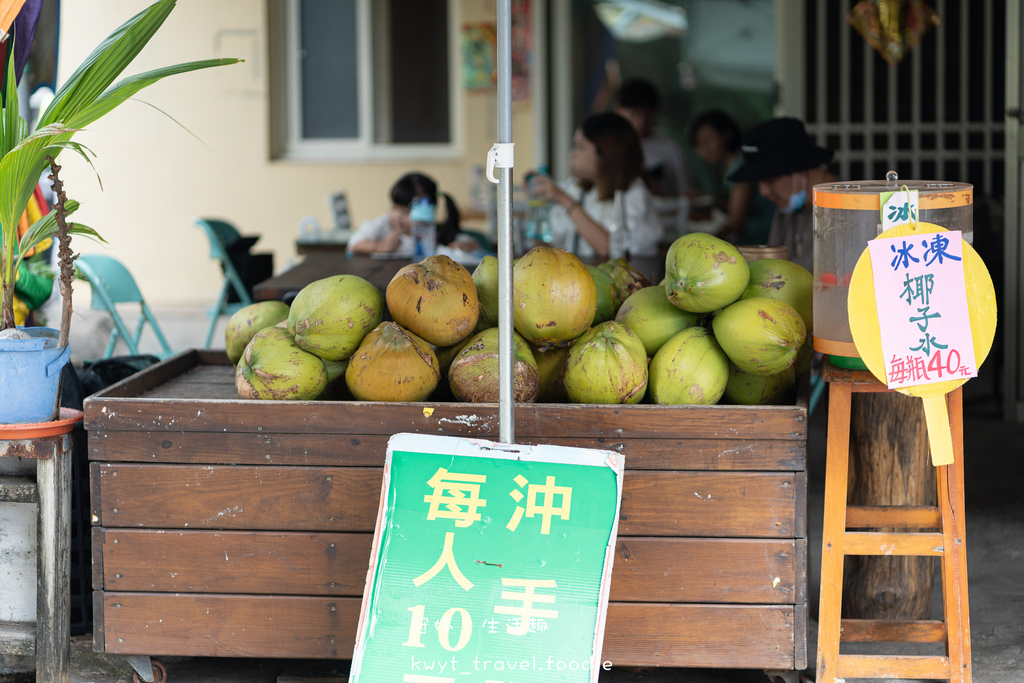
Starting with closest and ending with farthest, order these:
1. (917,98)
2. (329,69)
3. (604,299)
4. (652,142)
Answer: (604,299) < (917,98) < (652,142) < (329,69)

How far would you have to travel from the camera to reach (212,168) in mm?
7418

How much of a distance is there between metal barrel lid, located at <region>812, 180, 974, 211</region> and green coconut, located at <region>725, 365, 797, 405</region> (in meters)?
0.39

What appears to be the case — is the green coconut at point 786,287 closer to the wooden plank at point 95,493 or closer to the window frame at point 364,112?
the wooden plank at point 95,493

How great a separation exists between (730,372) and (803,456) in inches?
10.7

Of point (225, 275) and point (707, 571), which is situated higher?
point (225, 275)

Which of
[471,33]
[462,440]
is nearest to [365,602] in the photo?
[462,440]

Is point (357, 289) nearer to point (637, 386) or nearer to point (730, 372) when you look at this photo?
point (637, 386)

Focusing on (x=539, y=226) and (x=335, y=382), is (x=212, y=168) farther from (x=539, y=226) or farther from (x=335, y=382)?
(x=335, y=382)

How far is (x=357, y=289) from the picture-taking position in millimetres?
2348

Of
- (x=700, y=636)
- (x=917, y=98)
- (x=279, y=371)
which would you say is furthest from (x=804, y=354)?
(x=917, y=98)

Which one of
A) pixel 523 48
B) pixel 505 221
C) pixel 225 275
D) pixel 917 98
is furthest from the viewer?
pixel 523 48

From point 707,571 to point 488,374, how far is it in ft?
2.08

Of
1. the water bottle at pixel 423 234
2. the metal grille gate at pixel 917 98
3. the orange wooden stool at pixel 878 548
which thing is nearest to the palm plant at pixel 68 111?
the orange wooden stool at pixel 878 548

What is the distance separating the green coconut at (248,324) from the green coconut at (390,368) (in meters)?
0.38
